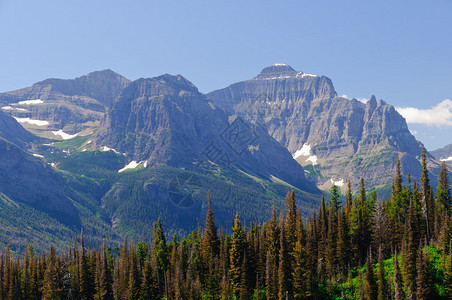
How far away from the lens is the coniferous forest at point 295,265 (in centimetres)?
10238

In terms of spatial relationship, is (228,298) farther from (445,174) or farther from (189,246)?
(445,174)

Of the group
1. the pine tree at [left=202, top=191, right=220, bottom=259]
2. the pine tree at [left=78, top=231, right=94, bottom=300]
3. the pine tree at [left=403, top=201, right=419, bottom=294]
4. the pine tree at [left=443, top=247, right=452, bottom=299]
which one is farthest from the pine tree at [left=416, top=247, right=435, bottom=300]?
the pine tree at [left=78, top=231, right=94, bottom=300]

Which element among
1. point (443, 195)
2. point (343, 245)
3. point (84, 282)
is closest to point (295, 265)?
point (343, 245)

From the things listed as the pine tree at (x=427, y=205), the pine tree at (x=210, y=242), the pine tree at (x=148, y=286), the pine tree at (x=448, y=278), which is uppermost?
the pine tree at (x=427, y=205)

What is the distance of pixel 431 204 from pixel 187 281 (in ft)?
236

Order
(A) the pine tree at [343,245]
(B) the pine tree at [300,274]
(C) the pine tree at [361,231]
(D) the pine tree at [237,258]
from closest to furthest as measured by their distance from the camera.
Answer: (B) the pine tree at [300,274], (D) the pine tree at [237,258], (A) the pine tree at [343,245], (C) the pine tree at [361,231]

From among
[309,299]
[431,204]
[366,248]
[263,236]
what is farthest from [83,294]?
[431,204]

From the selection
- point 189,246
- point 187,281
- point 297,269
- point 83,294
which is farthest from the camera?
point 189,246

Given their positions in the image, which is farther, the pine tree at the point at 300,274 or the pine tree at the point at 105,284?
the pine tree at the point at 105,284

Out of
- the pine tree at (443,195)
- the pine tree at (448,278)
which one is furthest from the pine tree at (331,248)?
the pine tree at (443,195)

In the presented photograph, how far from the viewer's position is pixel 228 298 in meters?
110

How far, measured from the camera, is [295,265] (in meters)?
111

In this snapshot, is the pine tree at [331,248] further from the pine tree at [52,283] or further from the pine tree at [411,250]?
the pine tree at [52,283]

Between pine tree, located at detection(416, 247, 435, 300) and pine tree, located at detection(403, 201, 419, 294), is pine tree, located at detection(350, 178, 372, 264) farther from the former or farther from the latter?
pine tree, located at detection(416, 247, 435, 300)
